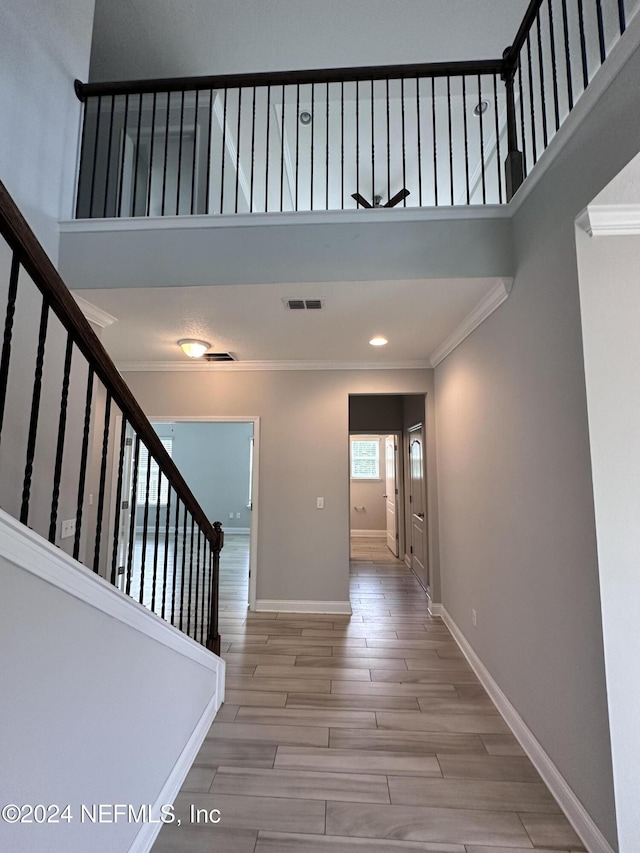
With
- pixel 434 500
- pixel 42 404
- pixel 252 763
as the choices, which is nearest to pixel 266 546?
pixel 434 500

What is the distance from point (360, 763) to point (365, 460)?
6650 millimetres

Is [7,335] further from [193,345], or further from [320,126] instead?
[320,126]

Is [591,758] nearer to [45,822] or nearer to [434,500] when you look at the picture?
[45,822]

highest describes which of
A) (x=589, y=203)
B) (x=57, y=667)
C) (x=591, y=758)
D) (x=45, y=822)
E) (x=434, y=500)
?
(x=589, y=203)

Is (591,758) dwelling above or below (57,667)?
below

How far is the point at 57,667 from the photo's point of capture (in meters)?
1.05

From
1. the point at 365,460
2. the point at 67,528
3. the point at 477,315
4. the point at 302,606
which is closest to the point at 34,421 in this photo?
the point at 67,528

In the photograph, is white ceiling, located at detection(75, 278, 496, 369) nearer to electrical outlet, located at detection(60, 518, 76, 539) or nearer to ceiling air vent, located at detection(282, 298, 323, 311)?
ceiling air vent, located at detection(282, 298, 323, 311)

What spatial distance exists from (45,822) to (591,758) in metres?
1.84

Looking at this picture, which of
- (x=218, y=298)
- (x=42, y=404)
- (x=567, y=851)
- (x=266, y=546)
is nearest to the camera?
(x=567, y=851)

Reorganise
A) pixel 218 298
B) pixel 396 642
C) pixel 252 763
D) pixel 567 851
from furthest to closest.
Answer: pixel 396 642 < pixel 218 298 < pixel 252 763 < pixel 567 851

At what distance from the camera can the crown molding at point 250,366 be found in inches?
163

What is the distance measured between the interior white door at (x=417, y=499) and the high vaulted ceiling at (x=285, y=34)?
3529 mm

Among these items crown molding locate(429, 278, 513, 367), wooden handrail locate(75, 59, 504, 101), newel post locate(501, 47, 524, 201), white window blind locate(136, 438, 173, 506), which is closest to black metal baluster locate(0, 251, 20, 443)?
crown molding locate(429, 278, 513, 367)
